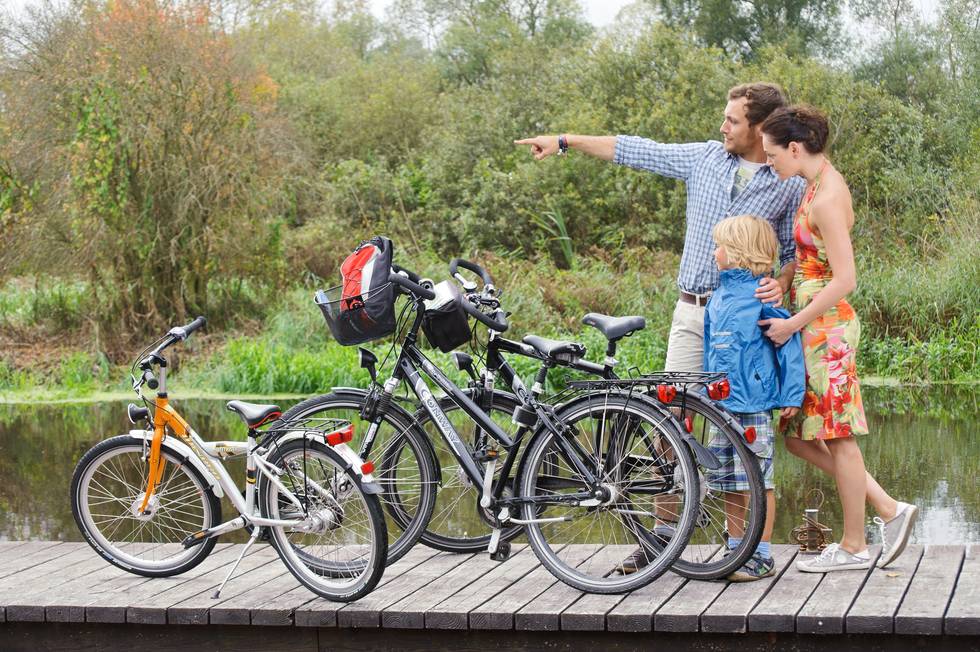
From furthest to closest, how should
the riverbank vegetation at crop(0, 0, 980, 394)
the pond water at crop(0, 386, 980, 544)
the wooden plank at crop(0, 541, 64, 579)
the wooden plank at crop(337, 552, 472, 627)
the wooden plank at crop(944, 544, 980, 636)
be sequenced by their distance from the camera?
the riverbank vegetation at crop(0, 0, 980, 394)
the pond water at crop(0, 386, 980, 544)
the wooden plank at crop(0, 541, 64, 579)
the wooden plank at crop(337, 552, 472, 627)
the wooden plank at crop(944, 544, 980, 636)

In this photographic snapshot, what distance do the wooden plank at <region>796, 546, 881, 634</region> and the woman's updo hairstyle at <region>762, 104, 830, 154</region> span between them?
1498mm

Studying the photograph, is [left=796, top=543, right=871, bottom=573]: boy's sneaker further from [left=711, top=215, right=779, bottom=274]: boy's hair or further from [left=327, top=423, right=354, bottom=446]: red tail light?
[left=327, top=423, right=354, bottom=446]: red tail light

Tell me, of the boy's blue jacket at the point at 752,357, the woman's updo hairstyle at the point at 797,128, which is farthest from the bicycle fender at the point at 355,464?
the woman's updo hairstyle at the point at 797,128

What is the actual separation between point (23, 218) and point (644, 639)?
11.4 meters

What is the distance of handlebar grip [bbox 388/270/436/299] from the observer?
4824 millimetres

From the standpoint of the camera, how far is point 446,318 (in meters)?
4.89

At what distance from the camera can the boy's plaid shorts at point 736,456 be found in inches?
181

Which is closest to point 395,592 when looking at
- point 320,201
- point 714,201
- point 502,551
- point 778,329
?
point 502,551

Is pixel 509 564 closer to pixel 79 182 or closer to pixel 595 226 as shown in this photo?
A: pixel 79 182

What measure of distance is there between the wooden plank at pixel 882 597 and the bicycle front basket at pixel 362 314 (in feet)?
6.07

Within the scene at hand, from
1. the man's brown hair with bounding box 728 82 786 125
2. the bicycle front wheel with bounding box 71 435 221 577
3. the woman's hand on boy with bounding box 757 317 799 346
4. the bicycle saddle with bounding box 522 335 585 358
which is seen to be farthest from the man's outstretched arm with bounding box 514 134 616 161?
the bicycle front wheel with bounding box 71 435 221 577

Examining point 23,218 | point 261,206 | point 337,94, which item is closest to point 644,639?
point 261,206

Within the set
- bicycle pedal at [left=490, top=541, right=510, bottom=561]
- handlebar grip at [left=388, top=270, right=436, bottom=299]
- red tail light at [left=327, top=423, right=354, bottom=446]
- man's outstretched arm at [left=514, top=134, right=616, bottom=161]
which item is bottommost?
bicycle pedal at [left=490, top=541, right=510, bottom=561]

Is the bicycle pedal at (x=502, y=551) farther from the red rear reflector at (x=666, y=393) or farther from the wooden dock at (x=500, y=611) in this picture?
the red rear reflector at (x=666, y=393)
